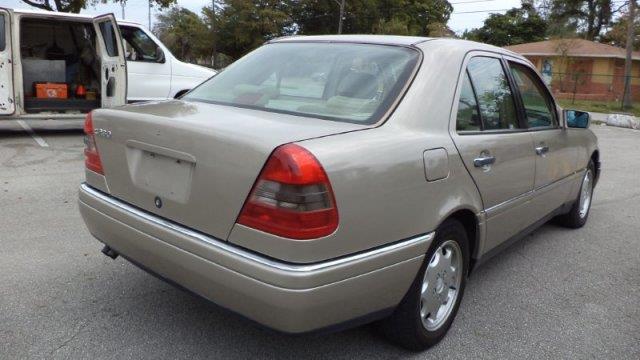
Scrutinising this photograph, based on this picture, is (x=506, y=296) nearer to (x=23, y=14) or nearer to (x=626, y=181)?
(x=626, y=181)

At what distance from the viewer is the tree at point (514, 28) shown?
56594mm

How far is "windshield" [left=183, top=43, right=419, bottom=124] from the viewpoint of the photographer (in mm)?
2812

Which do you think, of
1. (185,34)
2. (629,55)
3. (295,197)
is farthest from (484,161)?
(185,34)

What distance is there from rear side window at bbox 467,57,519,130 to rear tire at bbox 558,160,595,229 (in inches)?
74.8

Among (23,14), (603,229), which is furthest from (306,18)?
(603,229)

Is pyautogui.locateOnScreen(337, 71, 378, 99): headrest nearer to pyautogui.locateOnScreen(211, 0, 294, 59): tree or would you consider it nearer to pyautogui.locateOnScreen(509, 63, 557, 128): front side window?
pyautogui.locateOnScreen(509, 63, 557, 128): front side window

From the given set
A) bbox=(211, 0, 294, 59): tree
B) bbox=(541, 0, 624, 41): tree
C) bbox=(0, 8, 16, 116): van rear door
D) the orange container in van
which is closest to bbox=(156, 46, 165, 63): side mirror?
the orange container in van

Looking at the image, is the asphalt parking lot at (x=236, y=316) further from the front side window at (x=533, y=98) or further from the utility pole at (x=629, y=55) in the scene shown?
the utility pole at (x=629, y=55)

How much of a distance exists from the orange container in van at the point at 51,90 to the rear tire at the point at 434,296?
8.61m

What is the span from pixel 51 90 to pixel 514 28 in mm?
54873

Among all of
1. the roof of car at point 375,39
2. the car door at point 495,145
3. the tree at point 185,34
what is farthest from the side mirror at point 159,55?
the tree at point 185,34

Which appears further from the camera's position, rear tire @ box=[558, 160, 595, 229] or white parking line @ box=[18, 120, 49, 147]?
white parking line @ box=[18, 120, 49, 147]

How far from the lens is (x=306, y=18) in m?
52.7

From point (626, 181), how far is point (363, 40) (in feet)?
20.6
